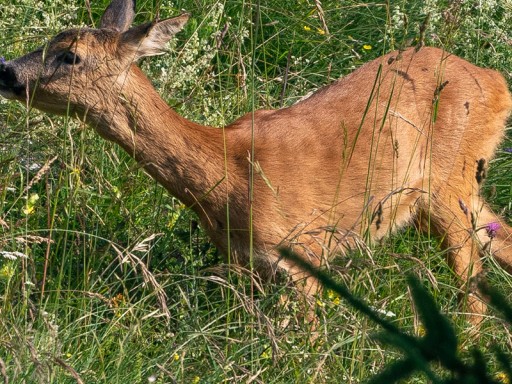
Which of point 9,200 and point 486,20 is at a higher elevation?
point 486,20

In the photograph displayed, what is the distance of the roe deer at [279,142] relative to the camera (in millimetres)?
4207

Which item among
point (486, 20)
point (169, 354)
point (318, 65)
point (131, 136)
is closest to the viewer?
point (169, 354)

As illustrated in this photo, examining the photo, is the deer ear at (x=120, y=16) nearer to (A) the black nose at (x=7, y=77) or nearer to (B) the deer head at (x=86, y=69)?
(B) the deer head at (x=86, y=69)

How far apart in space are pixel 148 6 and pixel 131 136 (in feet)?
6.59

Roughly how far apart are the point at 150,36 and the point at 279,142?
2.38ft

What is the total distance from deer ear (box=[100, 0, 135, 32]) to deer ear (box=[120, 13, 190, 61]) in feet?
1.39

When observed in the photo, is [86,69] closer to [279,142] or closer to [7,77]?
[7,77]

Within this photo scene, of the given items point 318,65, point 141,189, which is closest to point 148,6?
point 318,65

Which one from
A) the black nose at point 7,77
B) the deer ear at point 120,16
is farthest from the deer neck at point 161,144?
the deer ear at point 120,16

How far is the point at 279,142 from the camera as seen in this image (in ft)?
14.7

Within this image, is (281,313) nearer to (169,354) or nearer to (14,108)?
(169,354)

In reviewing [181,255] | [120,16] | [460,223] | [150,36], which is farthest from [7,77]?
[460,223]

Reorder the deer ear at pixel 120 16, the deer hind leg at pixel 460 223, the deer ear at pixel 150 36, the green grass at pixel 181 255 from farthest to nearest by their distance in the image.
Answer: the deer hind leg at pixel 460 223 → the deer ear at pixel 120 16 → the deer ear at pixel 150 36 → the green grass at pixel 181 255

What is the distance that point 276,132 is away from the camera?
4527 millimetres
